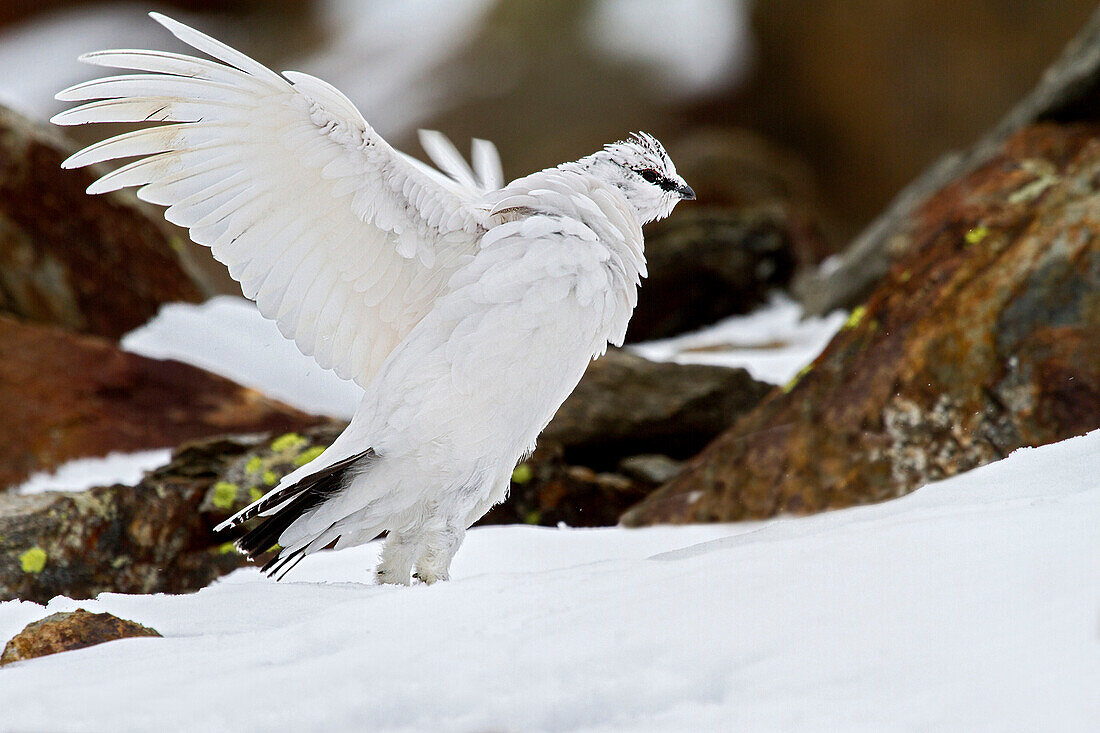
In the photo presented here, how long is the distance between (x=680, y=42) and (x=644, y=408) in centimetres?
1161

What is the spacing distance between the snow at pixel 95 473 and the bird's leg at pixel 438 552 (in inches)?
99.9

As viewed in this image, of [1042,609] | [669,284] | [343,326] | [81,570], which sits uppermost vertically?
[669,284]

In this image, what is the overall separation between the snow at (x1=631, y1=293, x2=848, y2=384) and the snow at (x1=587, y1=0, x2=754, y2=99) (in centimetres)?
673

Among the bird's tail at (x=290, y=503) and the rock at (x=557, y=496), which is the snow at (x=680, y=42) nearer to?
the rock at (x=557, y=496)

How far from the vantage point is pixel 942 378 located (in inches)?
179

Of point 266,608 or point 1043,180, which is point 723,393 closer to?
point 1043,180

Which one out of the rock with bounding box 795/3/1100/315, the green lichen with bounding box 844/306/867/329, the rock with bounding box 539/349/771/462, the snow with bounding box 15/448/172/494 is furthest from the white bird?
the rock with bounding box 795/3/1100/315

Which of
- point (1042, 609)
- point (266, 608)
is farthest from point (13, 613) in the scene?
point (1042, 609)

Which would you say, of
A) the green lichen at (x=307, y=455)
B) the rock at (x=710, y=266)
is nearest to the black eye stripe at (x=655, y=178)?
the green lichen at (x=307, y=455)

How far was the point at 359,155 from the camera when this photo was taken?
10.8ft

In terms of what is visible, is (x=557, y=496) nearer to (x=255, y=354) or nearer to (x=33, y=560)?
(x=33, y=560)

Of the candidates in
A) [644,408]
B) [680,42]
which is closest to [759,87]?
[680,42]

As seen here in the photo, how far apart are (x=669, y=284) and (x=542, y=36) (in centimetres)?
858

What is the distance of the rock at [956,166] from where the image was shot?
252 inches
